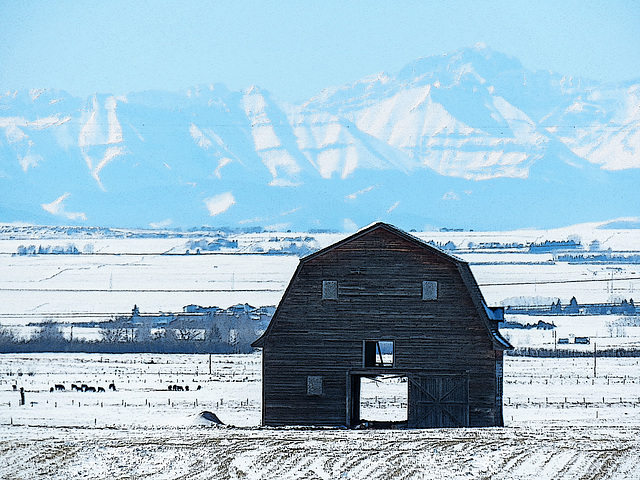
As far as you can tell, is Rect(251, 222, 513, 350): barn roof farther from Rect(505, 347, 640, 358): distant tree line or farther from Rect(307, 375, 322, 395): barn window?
Rect(505, 347, 640, 358): distant tree line

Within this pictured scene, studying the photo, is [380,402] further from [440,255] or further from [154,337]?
[154,337]

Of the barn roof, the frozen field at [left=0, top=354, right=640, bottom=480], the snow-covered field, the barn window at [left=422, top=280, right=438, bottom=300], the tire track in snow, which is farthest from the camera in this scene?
the barn window at [left=422, top=280, right=438, bottom=300]

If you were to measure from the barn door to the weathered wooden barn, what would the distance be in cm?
3

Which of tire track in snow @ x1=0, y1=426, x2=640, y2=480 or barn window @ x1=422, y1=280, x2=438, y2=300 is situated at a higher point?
barn window @ x1=422, y1=280, x2=438, y2=300

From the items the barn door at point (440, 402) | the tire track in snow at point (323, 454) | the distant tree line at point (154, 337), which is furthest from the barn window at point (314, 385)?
the distant tree line at point (154, 337)

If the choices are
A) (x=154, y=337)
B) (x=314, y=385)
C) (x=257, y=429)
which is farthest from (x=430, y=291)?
(x=154, y=337)

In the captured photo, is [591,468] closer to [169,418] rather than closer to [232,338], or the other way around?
[169,418]

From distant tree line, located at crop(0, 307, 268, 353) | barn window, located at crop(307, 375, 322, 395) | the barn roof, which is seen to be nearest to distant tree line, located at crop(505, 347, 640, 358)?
distant tree line, located at crop(0, 307, 268, 353)

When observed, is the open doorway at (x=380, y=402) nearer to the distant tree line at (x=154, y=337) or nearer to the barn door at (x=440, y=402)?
the barn door at (x=440, y=402)

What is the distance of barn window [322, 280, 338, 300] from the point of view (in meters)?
41.9

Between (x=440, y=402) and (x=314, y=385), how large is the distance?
4.44 metres

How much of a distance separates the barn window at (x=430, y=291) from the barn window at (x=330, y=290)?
3083 mm

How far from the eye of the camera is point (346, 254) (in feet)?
138

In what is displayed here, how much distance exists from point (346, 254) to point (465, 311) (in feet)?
15.1
